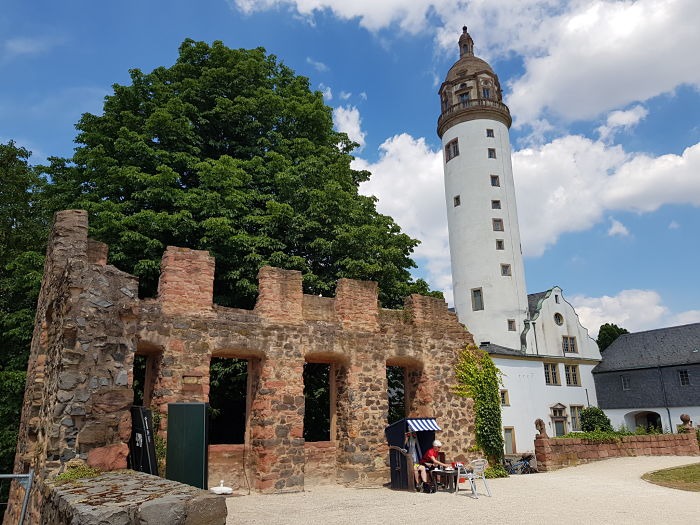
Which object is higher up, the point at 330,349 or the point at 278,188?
the point at 278,188

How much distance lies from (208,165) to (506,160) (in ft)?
80.3

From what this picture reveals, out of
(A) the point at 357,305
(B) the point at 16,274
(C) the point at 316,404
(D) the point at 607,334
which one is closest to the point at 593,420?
(D) the point at 607,334

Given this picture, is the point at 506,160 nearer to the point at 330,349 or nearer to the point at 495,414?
the point at 495,414

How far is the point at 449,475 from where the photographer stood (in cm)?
1222

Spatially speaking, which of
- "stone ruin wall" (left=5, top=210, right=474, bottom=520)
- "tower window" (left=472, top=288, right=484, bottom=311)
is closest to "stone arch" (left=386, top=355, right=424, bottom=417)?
"stone ruin wall" (left=5, top=210, right=474, bottom=520)

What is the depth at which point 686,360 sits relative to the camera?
33.1 m

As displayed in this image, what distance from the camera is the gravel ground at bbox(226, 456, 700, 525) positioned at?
8.81 m

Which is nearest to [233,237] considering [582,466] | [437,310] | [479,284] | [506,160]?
[437,310]

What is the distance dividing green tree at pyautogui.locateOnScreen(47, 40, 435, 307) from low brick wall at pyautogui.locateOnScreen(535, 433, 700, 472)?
7.52 meters

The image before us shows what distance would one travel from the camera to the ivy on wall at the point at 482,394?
16.0 meters

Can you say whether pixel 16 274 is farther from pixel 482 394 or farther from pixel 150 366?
pixel 482 394

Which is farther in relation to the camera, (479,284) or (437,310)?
(479,284)

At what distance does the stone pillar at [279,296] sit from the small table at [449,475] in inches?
194

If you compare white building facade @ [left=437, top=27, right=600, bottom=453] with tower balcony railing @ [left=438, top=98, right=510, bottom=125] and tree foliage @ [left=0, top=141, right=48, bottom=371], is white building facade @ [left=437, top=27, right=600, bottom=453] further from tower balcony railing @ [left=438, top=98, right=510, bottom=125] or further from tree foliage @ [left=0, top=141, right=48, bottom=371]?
tree foliage @ [left=0, top=141, right=48, bottom=371]
